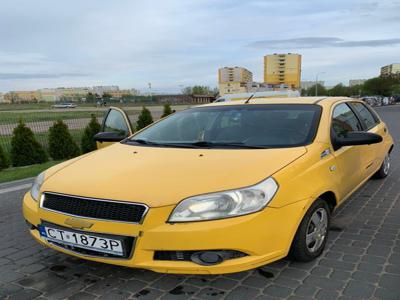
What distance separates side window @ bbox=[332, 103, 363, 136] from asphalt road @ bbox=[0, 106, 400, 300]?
1.07 metres

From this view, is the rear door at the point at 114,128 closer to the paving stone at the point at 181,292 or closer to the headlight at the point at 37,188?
the headlight at the point at 37,188

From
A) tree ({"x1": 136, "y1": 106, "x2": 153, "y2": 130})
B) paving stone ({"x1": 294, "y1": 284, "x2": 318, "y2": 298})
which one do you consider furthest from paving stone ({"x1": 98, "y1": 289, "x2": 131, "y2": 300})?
tree ({"x1": 136, "y1": 106, "x2": 153, "y2": 130})

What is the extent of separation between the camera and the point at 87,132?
12.0 meters

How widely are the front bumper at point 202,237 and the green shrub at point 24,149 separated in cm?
872

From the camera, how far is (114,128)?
5.31m

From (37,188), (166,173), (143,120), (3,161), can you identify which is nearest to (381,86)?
(143,120)

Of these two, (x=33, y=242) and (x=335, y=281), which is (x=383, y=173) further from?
(x=33, y=242)

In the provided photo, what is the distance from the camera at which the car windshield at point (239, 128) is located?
3.43m

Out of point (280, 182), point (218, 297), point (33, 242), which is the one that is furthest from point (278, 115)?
point (33, 242)

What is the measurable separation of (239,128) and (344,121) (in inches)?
52.0

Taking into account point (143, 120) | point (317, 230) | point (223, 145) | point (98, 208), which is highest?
point (223, 145)

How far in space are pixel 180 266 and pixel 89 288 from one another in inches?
34.1

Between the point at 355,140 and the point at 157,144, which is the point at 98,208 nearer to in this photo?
the point at 157,144

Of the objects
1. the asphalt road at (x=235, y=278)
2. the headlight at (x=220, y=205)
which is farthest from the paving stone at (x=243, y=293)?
the headlight at (x=220, y=205)
